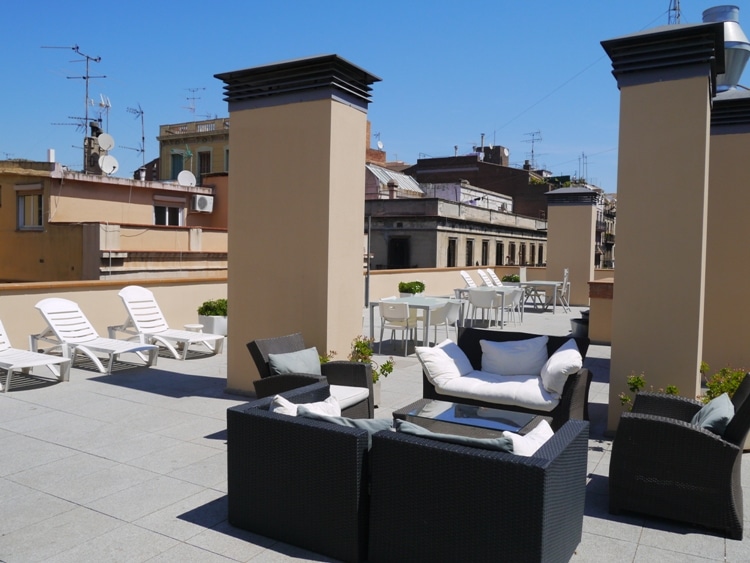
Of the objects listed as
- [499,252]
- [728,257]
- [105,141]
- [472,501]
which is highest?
[105,141]

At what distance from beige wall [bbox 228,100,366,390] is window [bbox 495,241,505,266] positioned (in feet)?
97.1

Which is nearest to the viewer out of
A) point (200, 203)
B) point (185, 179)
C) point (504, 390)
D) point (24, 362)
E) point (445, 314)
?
point (504, 390)

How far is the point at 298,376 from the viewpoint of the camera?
5332 mm

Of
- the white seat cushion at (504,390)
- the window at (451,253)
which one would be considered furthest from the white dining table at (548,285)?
the white seat cushion at (504,390)

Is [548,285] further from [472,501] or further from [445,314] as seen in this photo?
[472,501]

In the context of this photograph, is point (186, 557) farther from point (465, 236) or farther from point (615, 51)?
point (465, 236)

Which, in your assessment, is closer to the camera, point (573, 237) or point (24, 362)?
point (24, 362)

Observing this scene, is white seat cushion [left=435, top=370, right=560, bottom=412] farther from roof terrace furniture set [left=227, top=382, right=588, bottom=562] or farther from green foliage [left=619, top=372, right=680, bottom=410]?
roof terrace furniture set [left=227, top=382, right=588, bottom=562]

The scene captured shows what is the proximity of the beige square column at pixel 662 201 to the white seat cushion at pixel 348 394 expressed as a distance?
2.25 m

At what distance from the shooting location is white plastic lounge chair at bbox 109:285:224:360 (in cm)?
937

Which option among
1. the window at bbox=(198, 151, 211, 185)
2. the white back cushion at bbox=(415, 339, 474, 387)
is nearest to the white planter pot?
the white back cushion at bbox=(415, 339, 474, 387)

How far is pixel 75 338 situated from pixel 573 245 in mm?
15044

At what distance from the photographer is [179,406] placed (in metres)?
6.62

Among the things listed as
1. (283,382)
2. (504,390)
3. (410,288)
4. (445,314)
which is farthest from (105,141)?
(504,390)
